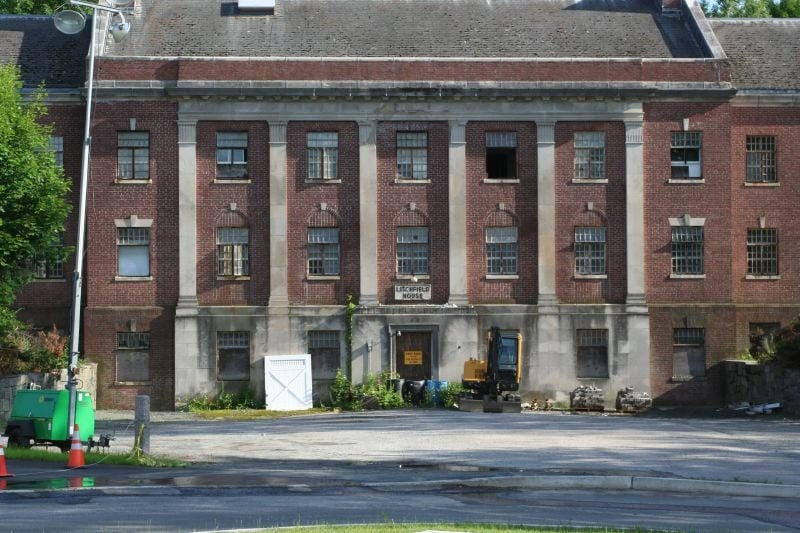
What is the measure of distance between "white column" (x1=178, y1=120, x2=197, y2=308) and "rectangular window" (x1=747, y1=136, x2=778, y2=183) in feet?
65.3

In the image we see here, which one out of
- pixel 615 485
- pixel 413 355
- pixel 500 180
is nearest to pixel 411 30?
pixel 500 180

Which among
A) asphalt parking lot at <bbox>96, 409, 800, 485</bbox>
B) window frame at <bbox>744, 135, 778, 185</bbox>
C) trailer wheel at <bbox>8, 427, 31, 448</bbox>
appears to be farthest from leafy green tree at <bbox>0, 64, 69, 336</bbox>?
window frame at <bbox>744, 135, 778, 185</bbox>

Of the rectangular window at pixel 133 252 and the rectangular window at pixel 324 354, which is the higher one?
the rectangular window at pixel 133 252

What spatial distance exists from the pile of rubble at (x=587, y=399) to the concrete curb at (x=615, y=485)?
76.6ft

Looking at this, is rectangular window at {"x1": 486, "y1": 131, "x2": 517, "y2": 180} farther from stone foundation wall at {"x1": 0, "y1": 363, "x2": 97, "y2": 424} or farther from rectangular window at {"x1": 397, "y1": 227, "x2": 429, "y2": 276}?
stone foundation wall at {"x1": 0, "y1": 363, "x2": 97, "y2": 424}

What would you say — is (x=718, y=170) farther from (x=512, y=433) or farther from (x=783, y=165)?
(x=512, y=433)

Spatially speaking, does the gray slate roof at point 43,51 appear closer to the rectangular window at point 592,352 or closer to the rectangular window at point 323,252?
the rectangular window at point 323,252

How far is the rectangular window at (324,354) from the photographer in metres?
46.9

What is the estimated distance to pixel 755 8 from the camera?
221 feet

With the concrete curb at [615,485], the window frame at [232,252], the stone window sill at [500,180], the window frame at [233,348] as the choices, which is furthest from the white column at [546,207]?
the concrete curb at [615,485]

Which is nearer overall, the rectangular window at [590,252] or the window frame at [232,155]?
the window frame at [232,155]

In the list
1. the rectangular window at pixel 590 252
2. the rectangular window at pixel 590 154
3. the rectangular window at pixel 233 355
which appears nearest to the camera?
the rectangular window at pixel 233 355

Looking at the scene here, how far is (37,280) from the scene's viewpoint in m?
46.9

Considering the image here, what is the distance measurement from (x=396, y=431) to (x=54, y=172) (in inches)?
540
